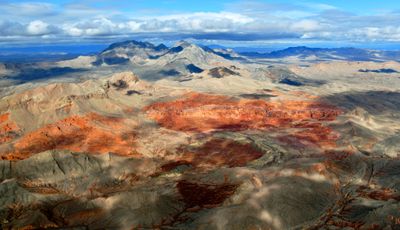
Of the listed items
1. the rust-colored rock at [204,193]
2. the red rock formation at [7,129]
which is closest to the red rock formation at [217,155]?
the rust-colored rock at [204,193]

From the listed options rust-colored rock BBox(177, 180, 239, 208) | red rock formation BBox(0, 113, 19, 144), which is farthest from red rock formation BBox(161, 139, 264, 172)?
red rock formation BBox(0, 113, 19, 144)

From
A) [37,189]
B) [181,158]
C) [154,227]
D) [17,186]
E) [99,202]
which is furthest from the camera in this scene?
[181,158]

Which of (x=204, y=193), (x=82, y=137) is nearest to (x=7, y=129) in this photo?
(x=82, y=137)

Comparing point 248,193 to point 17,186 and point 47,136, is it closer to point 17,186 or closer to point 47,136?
point 17,186

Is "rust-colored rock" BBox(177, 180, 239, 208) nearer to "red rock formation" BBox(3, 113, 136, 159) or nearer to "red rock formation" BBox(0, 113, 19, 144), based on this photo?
"red rock formation" BBox(3, 113, 136, 159)

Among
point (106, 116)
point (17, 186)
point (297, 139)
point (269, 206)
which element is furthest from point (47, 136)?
point (269, 206)
